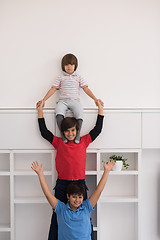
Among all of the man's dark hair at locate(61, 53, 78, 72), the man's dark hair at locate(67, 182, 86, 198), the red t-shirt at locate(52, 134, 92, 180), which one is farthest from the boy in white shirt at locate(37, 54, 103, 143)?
the man's dark hair at locate(67, 182, 86, 198)

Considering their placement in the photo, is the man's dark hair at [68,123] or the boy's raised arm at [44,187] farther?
the man's dark hair at [68,123]

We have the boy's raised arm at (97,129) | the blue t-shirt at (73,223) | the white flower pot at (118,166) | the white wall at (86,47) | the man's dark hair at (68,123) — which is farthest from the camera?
the white wall at (86,47)

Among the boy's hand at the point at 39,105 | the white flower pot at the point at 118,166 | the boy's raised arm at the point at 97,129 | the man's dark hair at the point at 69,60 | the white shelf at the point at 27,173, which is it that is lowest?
the white shelf at the point at 27,173

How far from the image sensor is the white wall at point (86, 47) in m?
2.61

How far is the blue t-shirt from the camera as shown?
6.72 feet

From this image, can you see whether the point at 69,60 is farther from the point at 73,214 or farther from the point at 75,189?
the point at 73,214

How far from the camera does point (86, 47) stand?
263 centimetres

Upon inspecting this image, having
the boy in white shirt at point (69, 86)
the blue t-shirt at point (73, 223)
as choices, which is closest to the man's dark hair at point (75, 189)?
the blue t-shirt at point (73, 223)

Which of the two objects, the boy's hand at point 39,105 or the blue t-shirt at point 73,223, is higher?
the boy's hand at point 39,105

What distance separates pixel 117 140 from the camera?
2.44 m

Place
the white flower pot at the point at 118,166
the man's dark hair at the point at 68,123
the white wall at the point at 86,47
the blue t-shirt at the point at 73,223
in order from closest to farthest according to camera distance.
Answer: the blue t-shirt at the point at 73,223, the man's dark hair at the point at 68,123, the white flower pot at the point at 118,166, the white wall at the point at 86,47

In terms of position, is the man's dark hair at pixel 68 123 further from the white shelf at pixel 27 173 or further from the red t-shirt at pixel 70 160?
the white shelf at pixel 27 173

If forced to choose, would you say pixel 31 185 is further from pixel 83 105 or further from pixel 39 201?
pixel 83 105

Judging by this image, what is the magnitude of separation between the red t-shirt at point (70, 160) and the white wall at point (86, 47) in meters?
0.48
